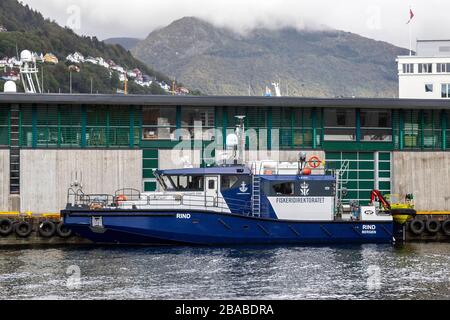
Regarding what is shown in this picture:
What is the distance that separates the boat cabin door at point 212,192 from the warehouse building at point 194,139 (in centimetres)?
380

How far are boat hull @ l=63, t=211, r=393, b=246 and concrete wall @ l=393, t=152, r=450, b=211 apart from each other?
6720 mm

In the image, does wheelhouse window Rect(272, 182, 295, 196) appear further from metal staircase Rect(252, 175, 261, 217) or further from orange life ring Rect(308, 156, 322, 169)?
orange life ring Rect(308, 156, 322, 169)

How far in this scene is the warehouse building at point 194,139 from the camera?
4100cm

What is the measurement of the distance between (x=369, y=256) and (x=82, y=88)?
113988 millimetres

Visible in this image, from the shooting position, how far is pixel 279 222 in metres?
36.5

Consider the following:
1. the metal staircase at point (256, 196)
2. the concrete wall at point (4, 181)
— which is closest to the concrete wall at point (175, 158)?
the metal staircase at point (256, 196)

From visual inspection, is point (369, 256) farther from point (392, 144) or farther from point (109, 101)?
point (109, 101)

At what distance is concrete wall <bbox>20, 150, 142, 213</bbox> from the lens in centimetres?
4081

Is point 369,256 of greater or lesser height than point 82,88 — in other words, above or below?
below

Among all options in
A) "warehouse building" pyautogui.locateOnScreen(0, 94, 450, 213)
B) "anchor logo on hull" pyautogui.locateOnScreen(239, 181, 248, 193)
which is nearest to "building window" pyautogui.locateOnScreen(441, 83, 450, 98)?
"warehouse building" pyautogui.locateOnScreen(0, 94, 450, 213)

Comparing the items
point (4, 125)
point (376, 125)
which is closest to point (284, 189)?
point (376, 125)

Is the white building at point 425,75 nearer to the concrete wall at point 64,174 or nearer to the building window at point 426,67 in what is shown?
the building window at point 426,67

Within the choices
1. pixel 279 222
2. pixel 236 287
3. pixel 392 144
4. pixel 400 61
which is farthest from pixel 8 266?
pixel 400 61

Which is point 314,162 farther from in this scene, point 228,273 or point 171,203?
point 228,273
